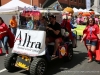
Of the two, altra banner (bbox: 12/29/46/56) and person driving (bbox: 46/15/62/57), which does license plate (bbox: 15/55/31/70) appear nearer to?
altra banner (bbox: 12/29/46/56)

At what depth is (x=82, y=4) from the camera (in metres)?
58.8

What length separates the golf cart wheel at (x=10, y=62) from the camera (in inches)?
239

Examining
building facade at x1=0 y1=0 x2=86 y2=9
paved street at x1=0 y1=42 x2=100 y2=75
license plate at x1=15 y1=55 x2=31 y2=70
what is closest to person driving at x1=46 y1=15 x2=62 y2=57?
paved street at x1=0 y1=42 x2=100 y2=75

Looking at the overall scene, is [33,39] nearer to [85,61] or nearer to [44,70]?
[44,70]

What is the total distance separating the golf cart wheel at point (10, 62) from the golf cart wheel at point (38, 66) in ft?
2.91

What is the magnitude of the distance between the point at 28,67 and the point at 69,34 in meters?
2.77

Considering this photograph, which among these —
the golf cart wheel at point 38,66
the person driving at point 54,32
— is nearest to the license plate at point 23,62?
the golf cart wheel at point 38,66

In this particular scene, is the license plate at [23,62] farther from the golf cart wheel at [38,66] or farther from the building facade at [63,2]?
the building facade at [63,2]

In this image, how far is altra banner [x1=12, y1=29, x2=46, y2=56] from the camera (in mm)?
5803

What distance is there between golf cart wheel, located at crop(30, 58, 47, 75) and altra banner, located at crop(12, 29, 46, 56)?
0.22 meters

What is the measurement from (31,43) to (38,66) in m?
0.77

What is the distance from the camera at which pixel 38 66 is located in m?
5.57

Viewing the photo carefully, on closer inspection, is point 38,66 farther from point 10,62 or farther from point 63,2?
point 63,2

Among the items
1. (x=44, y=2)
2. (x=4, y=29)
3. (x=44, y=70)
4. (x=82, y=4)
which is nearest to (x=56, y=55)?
(x=44, y=70)
